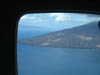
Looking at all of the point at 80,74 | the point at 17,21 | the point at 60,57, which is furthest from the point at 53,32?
the point at 80,74

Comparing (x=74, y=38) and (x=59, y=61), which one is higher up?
(x=74, y=38)

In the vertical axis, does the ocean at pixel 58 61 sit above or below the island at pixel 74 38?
below

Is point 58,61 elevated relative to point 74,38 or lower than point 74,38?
lower

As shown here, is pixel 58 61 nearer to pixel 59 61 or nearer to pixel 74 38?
pixel 59 61

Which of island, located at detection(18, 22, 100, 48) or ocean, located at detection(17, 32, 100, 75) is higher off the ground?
island, located at detection(18, 22, 100, 48)

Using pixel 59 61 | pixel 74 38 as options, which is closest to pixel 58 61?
pixel 59 61

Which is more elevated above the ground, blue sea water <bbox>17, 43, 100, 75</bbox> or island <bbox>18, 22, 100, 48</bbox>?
island <bbox>18, 22, 100, 48</bbox>

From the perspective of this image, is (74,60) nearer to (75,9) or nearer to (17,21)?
(75,9)

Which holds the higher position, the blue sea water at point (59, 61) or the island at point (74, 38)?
the island at point (74, 38)
